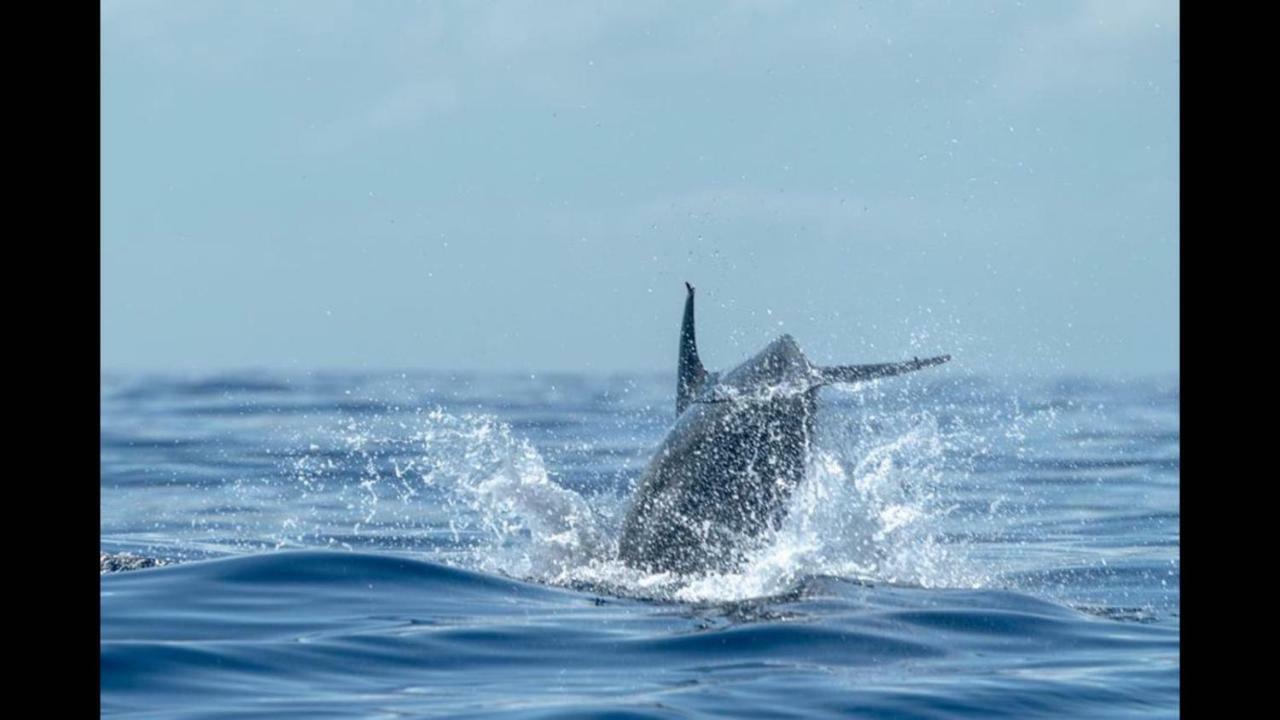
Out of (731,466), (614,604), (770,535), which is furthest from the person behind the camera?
(731,466)

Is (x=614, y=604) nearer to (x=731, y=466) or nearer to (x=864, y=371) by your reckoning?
(x=731, y=466)

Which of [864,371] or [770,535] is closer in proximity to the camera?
[770,535]

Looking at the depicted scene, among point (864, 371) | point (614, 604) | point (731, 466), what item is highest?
point (864, 371)

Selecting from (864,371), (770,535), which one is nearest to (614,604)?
(770,535)

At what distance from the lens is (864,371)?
11.2 metres

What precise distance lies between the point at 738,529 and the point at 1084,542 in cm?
612

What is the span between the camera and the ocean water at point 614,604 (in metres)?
6.73

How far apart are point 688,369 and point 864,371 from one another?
147cm

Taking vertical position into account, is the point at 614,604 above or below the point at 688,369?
below

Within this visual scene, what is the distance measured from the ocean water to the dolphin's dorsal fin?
1028 mm

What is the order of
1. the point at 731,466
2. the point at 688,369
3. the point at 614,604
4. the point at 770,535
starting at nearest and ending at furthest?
the point at 614,604 < the point at 770,535 < the point at 731,466 < the point at 688,369

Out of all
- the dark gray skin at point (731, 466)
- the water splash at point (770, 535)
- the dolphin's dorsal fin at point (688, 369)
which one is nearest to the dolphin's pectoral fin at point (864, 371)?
the dark gray skin at point (731, 466)
